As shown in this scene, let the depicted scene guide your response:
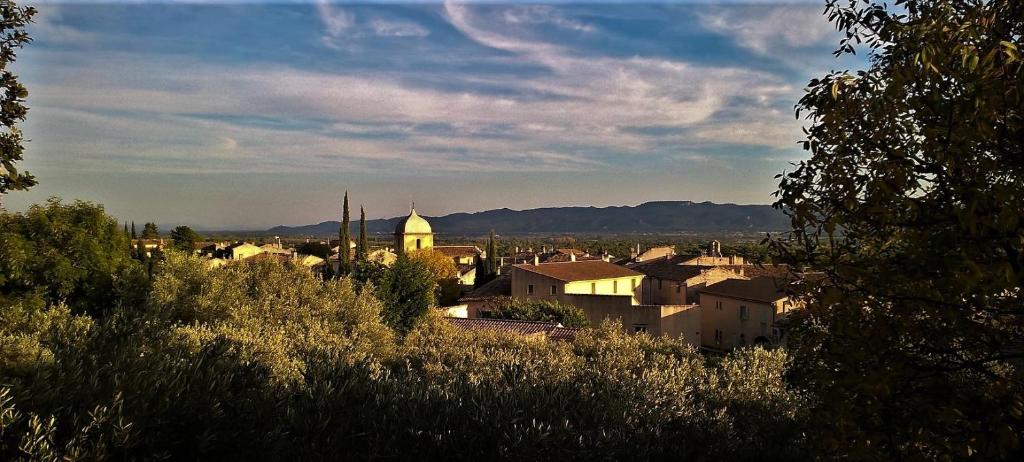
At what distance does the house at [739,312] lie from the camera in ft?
125

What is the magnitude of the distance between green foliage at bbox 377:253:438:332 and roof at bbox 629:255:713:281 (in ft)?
81.2

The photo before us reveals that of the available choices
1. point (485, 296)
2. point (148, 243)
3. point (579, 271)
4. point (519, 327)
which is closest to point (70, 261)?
point (519, 327)

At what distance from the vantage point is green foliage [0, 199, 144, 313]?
23.4 metres

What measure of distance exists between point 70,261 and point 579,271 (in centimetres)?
3103

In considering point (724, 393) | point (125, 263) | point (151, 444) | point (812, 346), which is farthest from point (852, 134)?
point (125, 263)

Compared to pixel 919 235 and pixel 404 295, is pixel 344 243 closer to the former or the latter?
pixel 404 295

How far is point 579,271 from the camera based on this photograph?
4591cm

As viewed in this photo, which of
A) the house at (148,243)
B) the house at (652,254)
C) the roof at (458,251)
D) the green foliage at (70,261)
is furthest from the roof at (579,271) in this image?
the roof at (458,251)

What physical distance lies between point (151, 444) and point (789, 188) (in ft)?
18.9

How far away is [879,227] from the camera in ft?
15.8

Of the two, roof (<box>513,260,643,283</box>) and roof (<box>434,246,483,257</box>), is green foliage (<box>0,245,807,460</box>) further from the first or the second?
roof (<box>434,246,483,257</box>)

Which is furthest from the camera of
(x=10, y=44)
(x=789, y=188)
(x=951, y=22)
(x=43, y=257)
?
(x=43, y=257)

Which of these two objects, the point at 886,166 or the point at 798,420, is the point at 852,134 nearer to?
the point at 886,166

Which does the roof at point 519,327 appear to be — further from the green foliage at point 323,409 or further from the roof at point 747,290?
the roof at point 747,290
